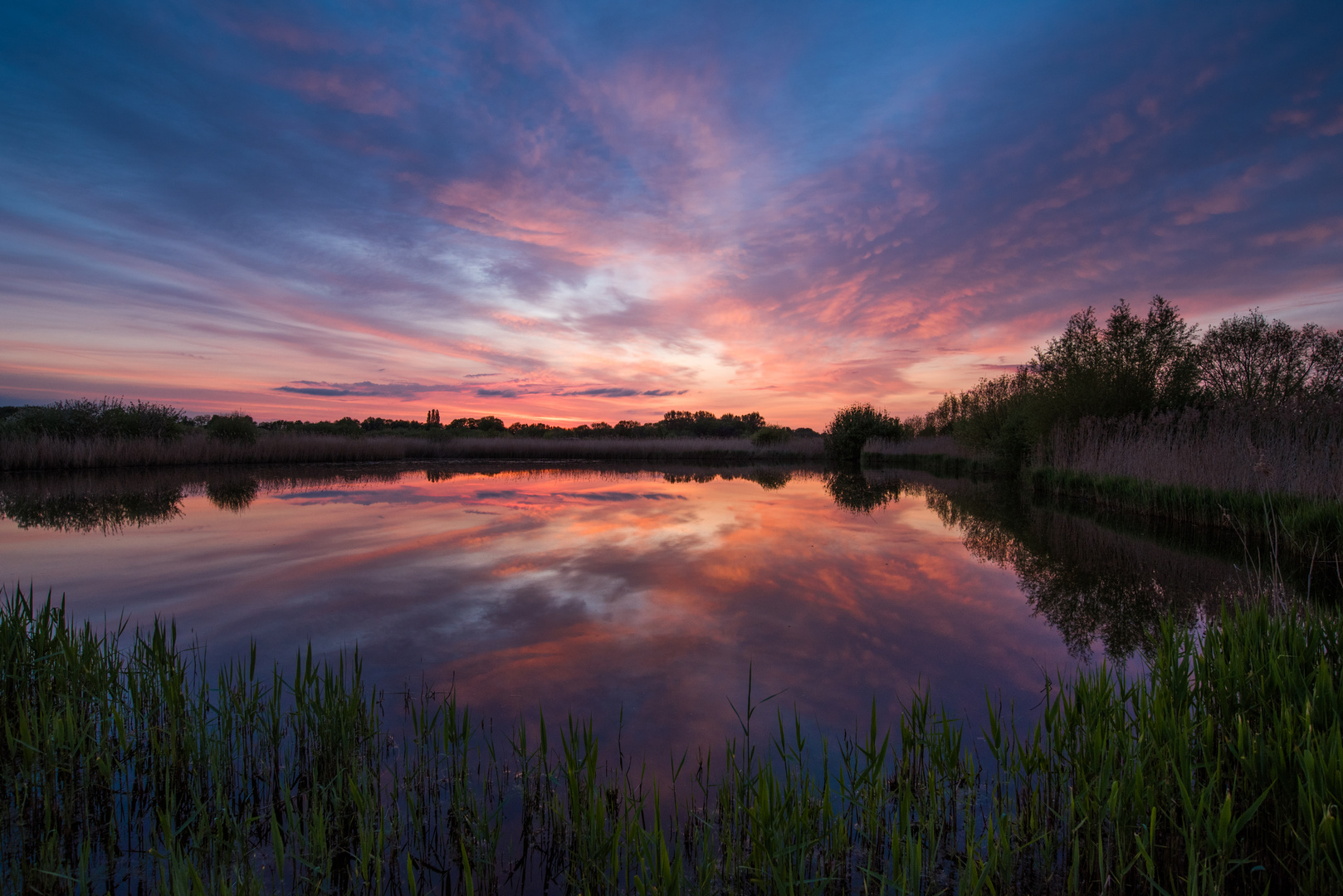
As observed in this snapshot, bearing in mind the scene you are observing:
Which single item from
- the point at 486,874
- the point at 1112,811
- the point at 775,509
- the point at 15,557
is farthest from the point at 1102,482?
the point at 15,557

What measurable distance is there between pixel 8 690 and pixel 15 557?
5.45 meters

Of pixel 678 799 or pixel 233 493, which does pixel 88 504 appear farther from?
pixel 678 799

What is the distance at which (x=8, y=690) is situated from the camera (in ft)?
9.36

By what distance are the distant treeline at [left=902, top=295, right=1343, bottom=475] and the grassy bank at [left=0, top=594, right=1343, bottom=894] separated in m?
11.6

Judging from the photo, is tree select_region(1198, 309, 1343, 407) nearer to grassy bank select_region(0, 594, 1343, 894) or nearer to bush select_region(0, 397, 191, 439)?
grassy bank select_region(0, 594, 1343, 894)

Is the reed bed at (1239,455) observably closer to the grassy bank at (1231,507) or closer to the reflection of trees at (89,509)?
the grassy bank at (1231,507)

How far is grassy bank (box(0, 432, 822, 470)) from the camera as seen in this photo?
16.9 metres

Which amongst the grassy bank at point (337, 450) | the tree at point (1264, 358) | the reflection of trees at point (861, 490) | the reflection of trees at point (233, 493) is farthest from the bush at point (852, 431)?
the reflection of trees at point (233, 493)

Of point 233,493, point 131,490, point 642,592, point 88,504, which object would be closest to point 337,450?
point 131,490

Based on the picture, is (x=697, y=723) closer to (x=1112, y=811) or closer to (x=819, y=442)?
(x=1112, y=811)

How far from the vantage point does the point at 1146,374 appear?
17016 mm

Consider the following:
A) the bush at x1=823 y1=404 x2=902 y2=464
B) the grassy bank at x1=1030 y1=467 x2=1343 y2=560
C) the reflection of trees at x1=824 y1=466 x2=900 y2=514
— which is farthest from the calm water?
the bush at x1=823 y1=404 x2=902 y2=464

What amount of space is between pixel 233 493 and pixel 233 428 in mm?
12030

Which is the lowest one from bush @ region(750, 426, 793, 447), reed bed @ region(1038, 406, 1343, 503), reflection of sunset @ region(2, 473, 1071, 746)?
reflection of sunset @ region(2, 473, 1071, 746)
